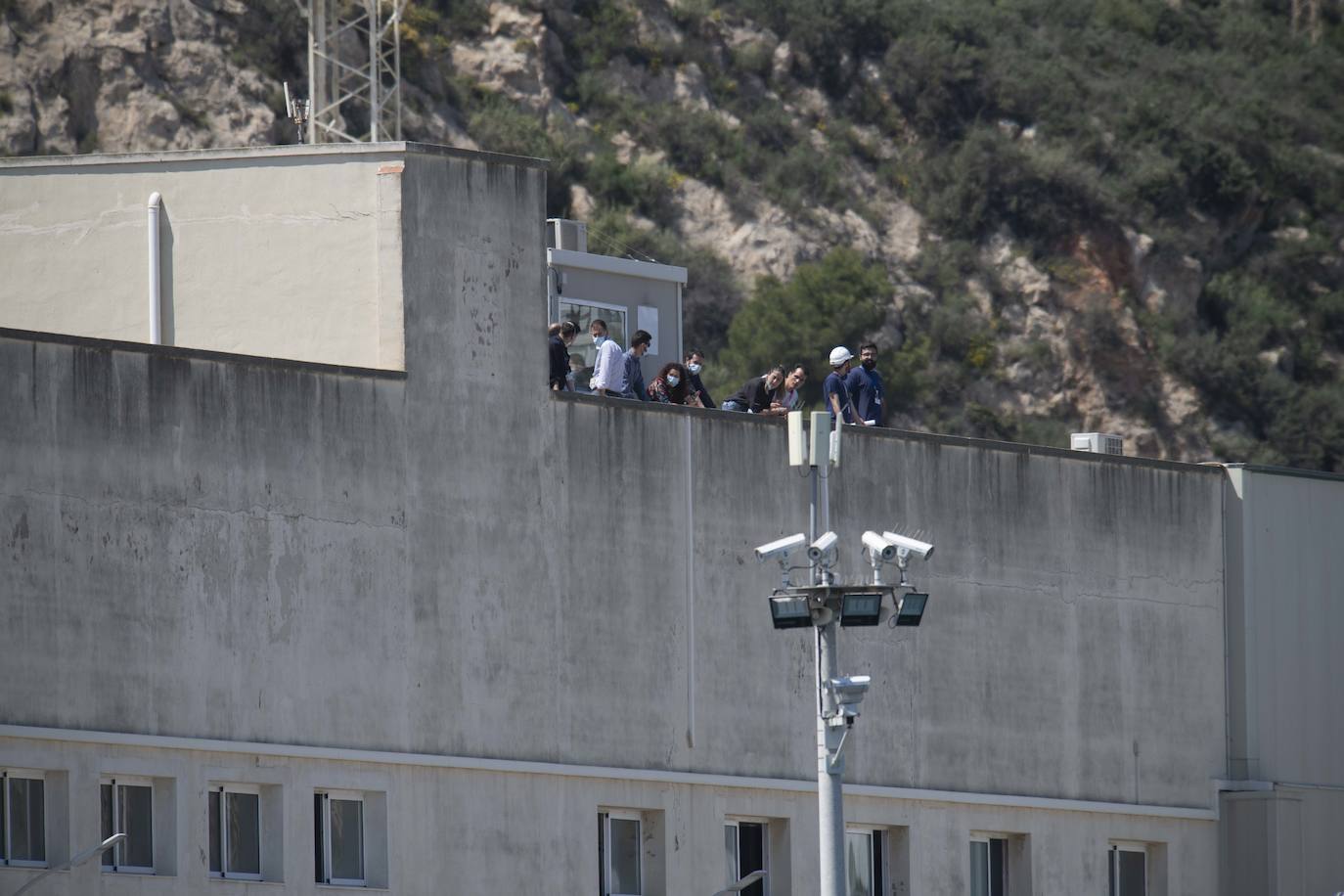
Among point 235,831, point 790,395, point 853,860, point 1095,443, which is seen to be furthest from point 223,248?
point 1095,443

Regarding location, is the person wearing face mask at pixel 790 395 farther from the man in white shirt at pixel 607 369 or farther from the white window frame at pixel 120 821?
the white window frame at pixel 120 821

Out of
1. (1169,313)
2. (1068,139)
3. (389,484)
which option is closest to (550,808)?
(389,484)

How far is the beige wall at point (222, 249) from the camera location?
27531mm

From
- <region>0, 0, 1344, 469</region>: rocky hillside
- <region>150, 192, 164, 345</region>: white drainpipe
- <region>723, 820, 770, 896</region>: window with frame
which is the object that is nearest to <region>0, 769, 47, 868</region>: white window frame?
<region>150, 192, 164, 345</region>: white drainpipe

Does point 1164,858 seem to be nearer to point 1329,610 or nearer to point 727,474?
point 1329,610

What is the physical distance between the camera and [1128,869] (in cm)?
3428

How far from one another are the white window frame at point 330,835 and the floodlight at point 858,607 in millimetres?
6156

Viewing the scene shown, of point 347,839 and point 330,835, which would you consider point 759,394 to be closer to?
point 347,839

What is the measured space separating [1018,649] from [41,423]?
555 inches

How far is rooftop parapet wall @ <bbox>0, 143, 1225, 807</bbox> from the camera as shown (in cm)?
2461

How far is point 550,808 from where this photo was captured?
27953 mm

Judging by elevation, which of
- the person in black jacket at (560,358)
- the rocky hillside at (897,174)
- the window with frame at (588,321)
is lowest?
the person in black jacket at (560,358)

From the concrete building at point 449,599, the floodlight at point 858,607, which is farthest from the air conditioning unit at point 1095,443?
the floodlight at point 858,607

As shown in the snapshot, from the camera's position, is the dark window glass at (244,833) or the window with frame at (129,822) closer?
the window with frame at (129,822)
